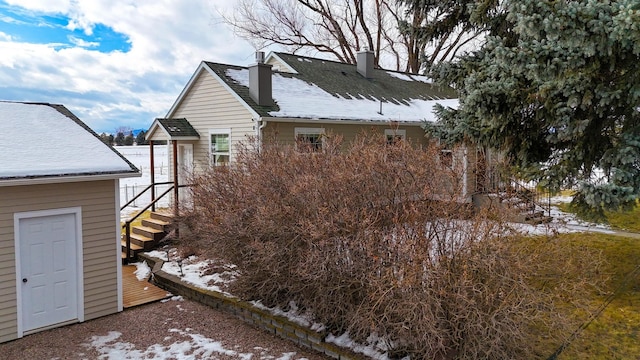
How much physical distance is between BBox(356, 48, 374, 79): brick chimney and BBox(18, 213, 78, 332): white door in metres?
14.4

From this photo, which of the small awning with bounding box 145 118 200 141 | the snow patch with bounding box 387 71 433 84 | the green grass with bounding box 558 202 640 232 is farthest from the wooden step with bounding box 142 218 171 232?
the snow patch with bounding box 387 71 433 84

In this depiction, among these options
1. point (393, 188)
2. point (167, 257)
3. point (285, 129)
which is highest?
point (285, 129)

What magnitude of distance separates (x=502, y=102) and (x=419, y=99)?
11.3 meters

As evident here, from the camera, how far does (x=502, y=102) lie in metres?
8.50

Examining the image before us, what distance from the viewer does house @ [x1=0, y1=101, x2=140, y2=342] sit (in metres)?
7.45

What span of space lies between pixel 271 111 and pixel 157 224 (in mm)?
4697

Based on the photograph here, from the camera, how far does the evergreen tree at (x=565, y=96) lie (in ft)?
19.9

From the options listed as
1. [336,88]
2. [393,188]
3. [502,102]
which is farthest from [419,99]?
[393,188]

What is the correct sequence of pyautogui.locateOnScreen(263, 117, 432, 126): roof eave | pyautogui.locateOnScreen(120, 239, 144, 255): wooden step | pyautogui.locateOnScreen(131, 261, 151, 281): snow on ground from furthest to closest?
pyautogui.locateOnScreen(263, 117, 432, 126): roof eave < pyautogui.locateOnScreen(120, 239, 144, 255): wooden step < pyautogui.locateOnScreen(131, 261, 151, 281): snow on ground

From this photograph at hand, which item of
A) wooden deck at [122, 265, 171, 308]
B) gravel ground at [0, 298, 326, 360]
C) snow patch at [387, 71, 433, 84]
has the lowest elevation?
gravel ground at [0, 298, 326, 360]

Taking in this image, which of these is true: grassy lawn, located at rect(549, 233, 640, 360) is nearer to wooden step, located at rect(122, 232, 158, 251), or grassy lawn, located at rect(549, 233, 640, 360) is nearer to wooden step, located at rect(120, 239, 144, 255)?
wooden step, located at rect(122, 232, 158, 251)

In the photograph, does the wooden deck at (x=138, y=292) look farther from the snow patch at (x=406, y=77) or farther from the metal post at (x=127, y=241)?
the snow patch at (x=406, y=77)

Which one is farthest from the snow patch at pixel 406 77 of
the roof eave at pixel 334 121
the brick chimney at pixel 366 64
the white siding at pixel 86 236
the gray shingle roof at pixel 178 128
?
the white siding at pixel 86 236

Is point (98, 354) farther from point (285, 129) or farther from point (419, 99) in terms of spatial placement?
point (419, 99)
